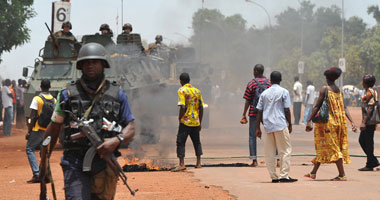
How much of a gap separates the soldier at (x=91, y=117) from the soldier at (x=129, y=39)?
13.2m

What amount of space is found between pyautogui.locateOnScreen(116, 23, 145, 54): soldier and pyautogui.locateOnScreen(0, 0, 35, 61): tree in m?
7.65

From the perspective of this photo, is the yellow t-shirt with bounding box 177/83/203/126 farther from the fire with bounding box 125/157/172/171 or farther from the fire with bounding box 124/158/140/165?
the fire with bounding box 124/158/140/165

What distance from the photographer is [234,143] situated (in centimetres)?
1881

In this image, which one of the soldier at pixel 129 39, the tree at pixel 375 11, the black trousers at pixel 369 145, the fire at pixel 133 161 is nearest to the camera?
the black trousers at pixel 369 145

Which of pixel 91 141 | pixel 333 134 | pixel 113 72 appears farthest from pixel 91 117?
pixel 113 72

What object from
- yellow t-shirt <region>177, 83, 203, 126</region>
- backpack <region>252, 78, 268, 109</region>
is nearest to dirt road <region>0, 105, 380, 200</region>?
yellow t-shirt <region>177, 83, 203, 126</region>

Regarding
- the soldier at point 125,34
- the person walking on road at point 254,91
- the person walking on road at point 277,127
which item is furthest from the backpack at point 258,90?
the soldier at point 125,34

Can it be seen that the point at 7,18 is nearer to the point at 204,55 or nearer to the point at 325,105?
the point at 325,105

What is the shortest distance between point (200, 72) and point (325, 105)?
1714cm

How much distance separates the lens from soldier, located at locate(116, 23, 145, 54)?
18500mm

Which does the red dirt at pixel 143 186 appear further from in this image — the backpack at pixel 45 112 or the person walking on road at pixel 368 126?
the person walking on road at pixel 368 126

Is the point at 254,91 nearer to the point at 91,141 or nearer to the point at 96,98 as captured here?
the point at 96,98

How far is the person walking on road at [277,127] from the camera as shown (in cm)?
942

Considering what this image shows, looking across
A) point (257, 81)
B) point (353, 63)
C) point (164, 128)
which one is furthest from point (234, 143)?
point (353, 63)
